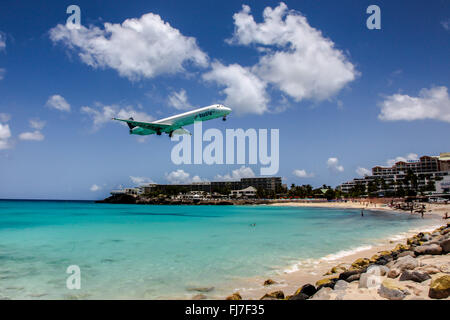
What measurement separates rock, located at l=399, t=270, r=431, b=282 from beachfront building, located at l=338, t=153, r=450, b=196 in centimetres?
11780

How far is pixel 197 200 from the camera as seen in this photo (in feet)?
493

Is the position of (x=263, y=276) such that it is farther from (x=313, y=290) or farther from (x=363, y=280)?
(x=363, y=280)

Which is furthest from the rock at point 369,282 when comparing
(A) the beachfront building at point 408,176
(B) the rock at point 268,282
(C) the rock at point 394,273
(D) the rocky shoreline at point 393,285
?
(A) the beachfront building at point 408,176

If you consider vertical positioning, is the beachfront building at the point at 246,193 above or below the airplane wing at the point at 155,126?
below

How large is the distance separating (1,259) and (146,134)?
1667cm

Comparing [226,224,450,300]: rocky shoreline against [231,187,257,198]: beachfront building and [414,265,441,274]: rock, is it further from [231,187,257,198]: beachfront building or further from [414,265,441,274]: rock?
[231,187,257,198]: beachfront building

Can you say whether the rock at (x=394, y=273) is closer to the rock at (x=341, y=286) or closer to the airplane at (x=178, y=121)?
the rock at (x=341, y=286)

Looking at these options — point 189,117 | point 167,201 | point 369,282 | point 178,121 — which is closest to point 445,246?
point 369,282

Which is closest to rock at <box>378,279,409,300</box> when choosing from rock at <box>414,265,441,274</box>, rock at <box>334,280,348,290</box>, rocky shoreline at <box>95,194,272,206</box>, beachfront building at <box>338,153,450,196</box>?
rock at <box>334,280,348,290</box>

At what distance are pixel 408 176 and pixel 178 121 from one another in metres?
110

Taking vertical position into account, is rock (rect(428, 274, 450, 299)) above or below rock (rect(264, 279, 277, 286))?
above

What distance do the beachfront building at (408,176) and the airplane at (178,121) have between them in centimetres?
10659

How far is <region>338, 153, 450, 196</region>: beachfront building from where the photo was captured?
111162mm

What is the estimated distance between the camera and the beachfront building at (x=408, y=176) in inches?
4376
